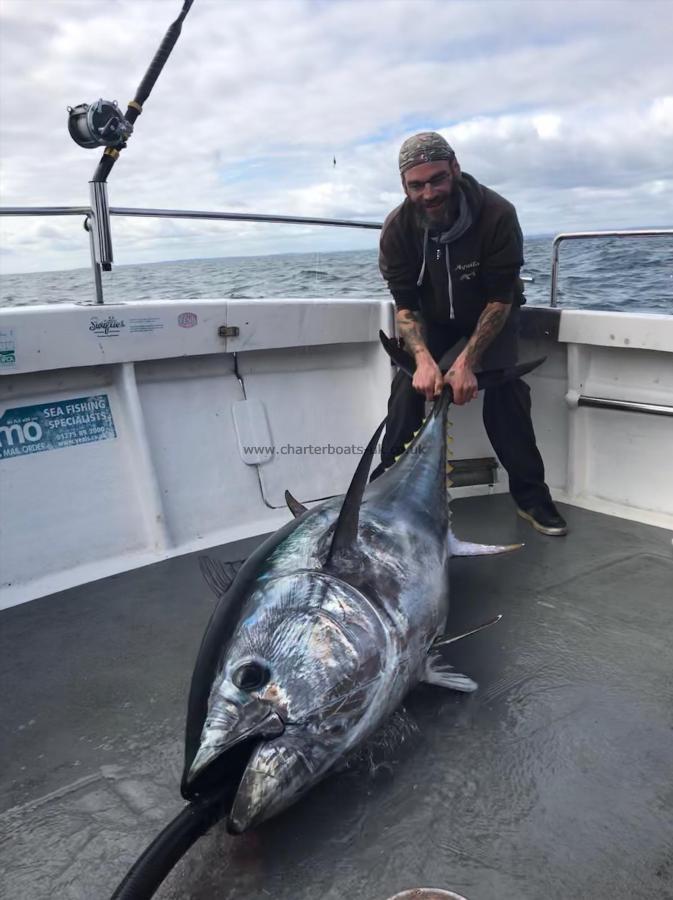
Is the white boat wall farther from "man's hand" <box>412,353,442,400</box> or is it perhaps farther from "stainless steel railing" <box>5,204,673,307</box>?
"man's hand" <box>412,353,442,400</box>

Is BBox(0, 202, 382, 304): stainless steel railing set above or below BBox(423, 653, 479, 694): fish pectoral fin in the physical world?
above

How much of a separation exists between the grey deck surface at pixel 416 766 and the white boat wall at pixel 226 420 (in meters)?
0.47

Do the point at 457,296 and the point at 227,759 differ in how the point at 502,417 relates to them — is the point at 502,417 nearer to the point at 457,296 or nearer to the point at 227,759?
the point at 457,296

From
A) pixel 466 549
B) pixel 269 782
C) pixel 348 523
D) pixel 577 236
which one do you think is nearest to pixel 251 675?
pixel 269 782

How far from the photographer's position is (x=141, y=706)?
190 centimetres

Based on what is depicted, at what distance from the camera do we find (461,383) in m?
2.64

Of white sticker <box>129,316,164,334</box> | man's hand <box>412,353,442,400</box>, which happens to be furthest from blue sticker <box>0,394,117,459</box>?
man's hand <box>412,353,442,400</box>

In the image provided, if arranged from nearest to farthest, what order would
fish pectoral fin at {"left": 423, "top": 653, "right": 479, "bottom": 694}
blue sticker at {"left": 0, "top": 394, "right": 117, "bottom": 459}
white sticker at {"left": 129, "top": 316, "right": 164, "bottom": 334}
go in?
fish pectoral fin at {"left": 423, "top": 653, "right": 479, "bottom": 694}
blue sticker at {"left": 0, "top": 394, "right": 117, "bottom": 459}
white sticker at {"left": 129, "top": 316, "right": 164, "bottom": 334}

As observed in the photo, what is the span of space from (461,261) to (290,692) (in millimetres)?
1999

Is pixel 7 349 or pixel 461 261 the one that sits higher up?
pixel 461 261

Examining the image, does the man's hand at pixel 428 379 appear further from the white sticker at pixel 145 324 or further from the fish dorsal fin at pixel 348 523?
the white sticker at pixel 145 324

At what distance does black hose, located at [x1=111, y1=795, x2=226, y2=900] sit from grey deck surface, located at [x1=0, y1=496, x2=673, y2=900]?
6.3 inches

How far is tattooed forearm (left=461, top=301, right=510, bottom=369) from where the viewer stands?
2804mm

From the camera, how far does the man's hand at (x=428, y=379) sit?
270 cm
